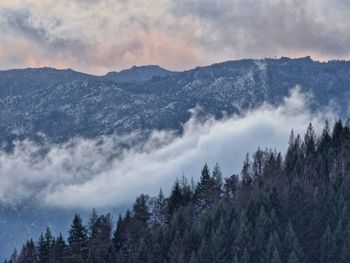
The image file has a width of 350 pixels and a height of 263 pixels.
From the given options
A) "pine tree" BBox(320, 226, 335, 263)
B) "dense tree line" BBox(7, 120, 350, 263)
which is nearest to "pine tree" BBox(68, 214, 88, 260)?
"dense tree line" BBox(7, 120, 350, 263)

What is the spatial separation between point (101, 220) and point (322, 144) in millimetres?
59081

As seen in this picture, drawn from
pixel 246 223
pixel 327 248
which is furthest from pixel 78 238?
pixel 327 248

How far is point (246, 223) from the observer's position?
12875 centimetres

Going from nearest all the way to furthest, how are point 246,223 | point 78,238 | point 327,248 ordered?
point 327,248 < point 246,223 < point 78,238

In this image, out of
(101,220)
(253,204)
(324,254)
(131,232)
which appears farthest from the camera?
(101,220)

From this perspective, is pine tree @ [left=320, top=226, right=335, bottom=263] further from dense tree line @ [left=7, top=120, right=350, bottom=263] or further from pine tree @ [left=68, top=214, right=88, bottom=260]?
pine tree @ [left=68, top=214, right=88, bottom=260]

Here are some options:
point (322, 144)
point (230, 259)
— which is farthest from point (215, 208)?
point (322, 144)

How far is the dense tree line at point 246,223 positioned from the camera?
122m

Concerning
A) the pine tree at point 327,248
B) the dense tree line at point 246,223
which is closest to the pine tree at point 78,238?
the dense tree line at point 246,223

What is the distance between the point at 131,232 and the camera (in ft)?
529

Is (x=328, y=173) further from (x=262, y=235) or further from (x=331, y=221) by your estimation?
(x=262, y=235)

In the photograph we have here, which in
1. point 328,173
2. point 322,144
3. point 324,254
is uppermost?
point 322,144

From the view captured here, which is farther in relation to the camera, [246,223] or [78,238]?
[78,238]

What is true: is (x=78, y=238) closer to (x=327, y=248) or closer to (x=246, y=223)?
(x=246, y=223)
